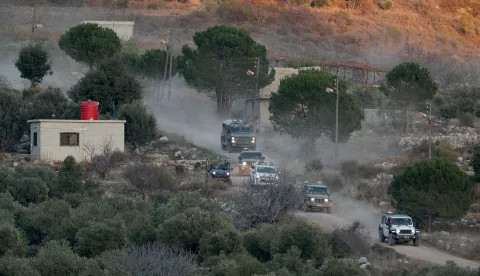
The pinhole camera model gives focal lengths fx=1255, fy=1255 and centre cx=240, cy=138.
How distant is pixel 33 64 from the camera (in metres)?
86.8

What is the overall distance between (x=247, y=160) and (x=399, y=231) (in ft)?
63.9

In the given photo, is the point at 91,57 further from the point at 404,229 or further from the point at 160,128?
the point at 404,229

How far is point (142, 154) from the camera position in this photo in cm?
6894

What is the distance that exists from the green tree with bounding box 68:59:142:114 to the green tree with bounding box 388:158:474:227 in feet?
96.0

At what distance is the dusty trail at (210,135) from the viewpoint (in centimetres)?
4328

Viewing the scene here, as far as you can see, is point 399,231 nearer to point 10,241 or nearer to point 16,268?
point 10,241

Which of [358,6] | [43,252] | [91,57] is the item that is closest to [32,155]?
[91,57]

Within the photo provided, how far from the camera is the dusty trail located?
1704 inches

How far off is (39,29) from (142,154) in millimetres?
56031

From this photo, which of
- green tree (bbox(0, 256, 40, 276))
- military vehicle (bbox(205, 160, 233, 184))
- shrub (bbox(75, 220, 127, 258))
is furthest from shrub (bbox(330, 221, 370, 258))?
military vehicle (bbox(205, 160, 233, 184))

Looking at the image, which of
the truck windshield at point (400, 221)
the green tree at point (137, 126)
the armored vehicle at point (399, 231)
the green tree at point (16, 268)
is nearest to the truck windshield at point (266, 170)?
the armored vehicle at point (399, 231)

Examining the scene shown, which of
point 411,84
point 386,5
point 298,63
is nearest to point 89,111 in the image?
point 411,84

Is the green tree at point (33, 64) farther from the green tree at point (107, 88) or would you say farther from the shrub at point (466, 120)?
the shrub at point (466, 120)

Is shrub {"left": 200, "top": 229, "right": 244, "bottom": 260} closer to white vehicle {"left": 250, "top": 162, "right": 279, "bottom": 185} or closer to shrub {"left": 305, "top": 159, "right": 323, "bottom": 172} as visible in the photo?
white vehicle {"left": 250, "top": 162, "right": 279, "bottom": 185}
